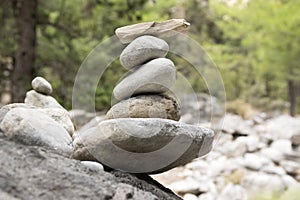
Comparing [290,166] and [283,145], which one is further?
[283,145]

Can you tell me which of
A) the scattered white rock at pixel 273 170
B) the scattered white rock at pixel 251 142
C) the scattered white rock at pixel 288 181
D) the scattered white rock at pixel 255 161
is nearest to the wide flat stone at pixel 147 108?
the scattered white rock at pixel 288 181

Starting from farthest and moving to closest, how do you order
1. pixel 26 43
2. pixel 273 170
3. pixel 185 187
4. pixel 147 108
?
pixel 26 43, pixel 273 170, pixel 185 187, pixel 147 108

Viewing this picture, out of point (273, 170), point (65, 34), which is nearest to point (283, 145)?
point (273, 170)

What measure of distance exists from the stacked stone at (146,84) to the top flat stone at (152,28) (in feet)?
0.18

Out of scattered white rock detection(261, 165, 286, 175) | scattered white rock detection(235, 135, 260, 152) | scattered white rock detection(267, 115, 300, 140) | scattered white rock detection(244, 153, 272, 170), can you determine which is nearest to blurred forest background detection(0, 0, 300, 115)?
scattered white rock detection(235, 135, 260, 152)

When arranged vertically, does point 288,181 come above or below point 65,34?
below

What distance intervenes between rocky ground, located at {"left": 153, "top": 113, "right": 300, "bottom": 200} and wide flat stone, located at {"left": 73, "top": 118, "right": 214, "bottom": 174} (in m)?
2.74

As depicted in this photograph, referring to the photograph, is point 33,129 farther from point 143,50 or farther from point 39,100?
point 39,100

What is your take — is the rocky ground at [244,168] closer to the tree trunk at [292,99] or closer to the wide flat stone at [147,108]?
the wide flat stone at [147,108]

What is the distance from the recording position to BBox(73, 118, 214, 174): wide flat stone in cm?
242

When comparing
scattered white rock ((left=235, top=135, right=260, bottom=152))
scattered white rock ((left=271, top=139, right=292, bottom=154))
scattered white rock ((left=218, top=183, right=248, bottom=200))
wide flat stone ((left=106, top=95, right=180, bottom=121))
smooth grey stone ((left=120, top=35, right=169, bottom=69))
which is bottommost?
scattered white rock ((left=235, top=135, right=260, bottom=152))

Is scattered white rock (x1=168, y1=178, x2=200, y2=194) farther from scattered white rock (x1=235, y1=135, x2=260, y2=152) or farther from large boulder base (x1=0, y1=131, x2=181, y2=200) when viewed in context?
large boulder base (x1=0, y1=131, x2=181, y2=200)

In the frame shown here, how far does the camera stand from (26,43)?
24.9 ft

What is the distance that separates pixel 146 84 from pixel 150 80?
0.04 metres
